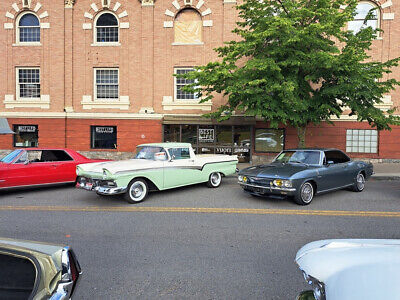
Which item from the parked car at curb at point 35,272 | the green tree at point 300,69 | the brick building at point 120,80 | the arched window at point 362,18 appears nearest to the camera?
the parked car at curb at point 35,272

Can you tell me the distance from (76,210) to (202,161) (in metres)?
4.00

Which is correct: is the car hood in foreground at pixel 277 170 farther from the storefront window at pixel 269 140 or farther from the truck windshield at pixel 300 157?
the storefront window at pixel 269 140

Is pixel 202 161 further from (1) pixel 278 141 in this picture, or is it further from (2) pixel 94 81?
(2) pixel 94 81

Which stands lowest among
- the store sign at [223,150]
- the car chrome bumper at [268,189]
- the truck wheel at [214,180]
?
the truck wheel at [214,180]

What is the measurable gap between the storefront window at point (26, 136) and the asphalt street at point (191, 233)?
431 inches

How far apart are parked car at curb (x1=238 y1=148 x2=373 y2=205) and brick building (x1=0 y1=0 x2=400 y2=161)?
8.37 metres

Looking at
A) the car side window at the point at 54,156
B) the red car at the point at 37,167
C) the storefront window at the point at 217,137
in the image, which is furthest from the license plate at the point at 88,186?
the storefront window at the point at 217,137

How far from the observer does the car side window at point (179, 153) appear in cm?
824

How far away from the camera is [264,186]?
22.8 ft

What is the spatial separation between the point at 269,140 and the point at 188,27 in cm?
862

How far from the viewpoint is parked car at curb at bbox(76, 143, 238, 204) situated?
6.89m

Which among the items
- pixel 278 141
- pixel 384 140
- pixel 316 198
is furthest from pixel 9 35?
pixel 384 140

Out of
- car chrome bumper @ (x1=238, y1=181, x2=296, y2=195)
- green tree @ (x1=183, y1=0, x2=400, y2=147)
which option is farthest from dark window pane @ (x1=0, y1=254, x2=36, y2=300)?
green tree @ (x1=183, y1=0, x2=400, y2=147)

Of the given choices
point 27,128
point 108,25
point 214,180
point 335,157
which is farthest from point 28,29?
point 335,157
